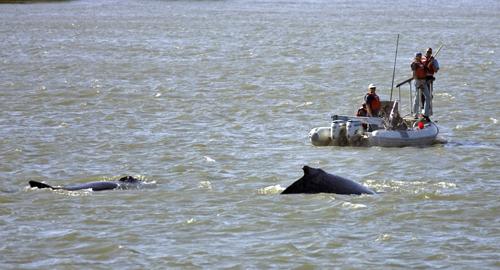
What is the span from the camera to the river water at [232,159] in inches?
691

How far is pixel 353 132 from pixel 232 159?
3173 millimetres

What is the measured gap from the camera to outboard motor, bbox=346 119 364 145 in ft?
88.1

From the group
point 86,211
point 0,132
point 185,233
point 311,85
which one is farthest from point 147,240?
point 311,85

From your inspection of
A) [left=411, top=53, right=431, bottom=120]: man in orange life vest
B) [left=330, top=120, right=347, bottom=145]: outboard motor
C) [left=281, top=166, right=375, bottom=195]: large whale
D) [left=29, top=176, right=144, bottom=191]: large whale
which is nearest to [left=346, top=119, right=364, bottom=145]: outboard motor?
[left=330, top=120, right=347, bottom=145]: outboard motor

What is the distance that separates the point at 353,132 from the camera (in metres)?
26.9

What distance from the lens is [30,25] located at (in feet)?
245

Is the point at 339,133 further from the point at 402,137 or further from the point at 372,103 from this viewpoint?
the point at 402,137

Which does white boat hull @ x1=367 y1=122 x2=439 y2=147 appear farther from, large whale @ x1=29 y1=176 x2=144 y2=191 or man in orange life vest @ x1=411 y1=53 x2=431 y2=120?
large whale @ x1=29 y1=176 x2=144 y2=191

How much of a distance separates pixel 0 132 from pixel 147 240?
12928 mm

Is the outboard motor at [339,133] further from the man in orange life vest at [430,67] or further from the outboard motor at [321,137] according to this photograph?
the man in orange life vest at [430,67]

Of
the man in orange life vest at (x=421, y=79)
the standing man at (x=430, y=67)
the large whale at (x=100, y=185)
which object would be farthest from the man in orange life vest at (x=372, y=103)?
the large whale at (x=100, y=185)

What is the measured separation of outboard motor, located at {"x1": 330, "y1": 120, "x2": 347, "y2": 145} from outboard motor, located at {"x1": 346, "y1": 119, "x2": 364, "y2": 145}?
127 millimetres

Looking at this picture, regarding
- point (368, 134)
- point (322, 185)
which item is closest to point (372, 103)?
point (368, 134)

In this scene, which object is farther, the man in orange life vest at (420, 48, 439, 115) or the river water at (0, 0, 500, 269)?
the man in orange life vest at (420, 48, 439, 115)
